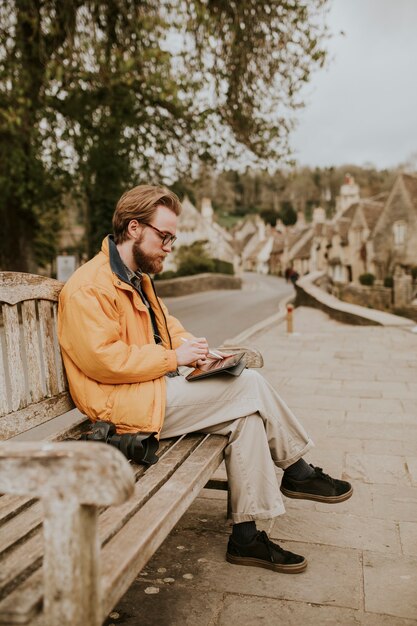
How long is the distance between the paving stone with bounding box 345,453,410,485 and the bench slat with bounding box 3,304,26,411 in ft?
8.10

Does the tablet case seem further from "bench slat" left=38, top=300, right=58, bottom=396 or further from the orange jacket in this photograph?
"bench slat" left=38, top=300, right=58, bottom=396

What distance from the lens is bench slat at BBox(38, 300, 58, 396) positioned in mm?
3156

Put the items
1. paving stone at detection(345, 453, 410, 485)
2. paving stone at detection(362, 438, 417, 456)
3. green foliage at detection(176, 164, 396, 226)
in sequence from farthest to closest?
green foliage at detection(176, 164, 396, 226) < paving stone at detection(362, 438, 417, 456) < paving stone at detection(345, 453, 410, 485)

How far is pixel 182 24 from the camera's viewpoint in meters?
12.5

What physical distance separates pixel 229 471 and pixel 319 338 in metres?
9.82

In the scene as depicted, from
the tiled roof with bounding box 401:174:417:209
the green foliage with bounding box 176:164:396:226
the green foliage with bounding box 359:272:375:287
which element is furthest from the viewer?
the green foliage with bounding box 176:164:396:226

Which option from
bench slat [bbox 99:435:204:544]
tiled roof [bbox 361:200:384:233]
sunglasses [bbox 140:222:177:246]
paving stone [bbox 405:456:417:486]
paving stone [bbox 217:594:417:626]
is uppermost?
tiled roof [bbox 361:200:384:233]

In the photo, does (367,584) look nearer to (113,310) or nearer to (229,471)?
(229,471)

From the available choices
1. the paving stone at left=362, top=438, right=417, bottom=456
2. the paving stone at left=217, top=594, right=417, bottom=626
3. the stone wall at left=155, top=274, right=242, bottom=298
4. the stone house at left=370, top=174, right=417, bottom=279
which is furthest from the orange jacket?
the stone house at left=370, top=174, right=417, bottom=279

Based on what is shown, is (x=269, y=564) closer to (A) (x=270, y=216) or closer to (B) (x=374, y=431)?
(B) (x=374, y=431)

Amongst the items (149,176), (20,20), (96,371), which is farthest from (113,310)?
(149,176)

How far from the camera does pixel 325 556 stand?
10.1ft

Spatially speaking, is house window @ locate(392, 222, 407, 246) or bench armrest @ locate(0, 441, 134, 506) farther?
house window @ locate(392, 222, 407, 246)

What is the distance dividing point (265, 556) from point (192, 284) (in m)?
34.4
